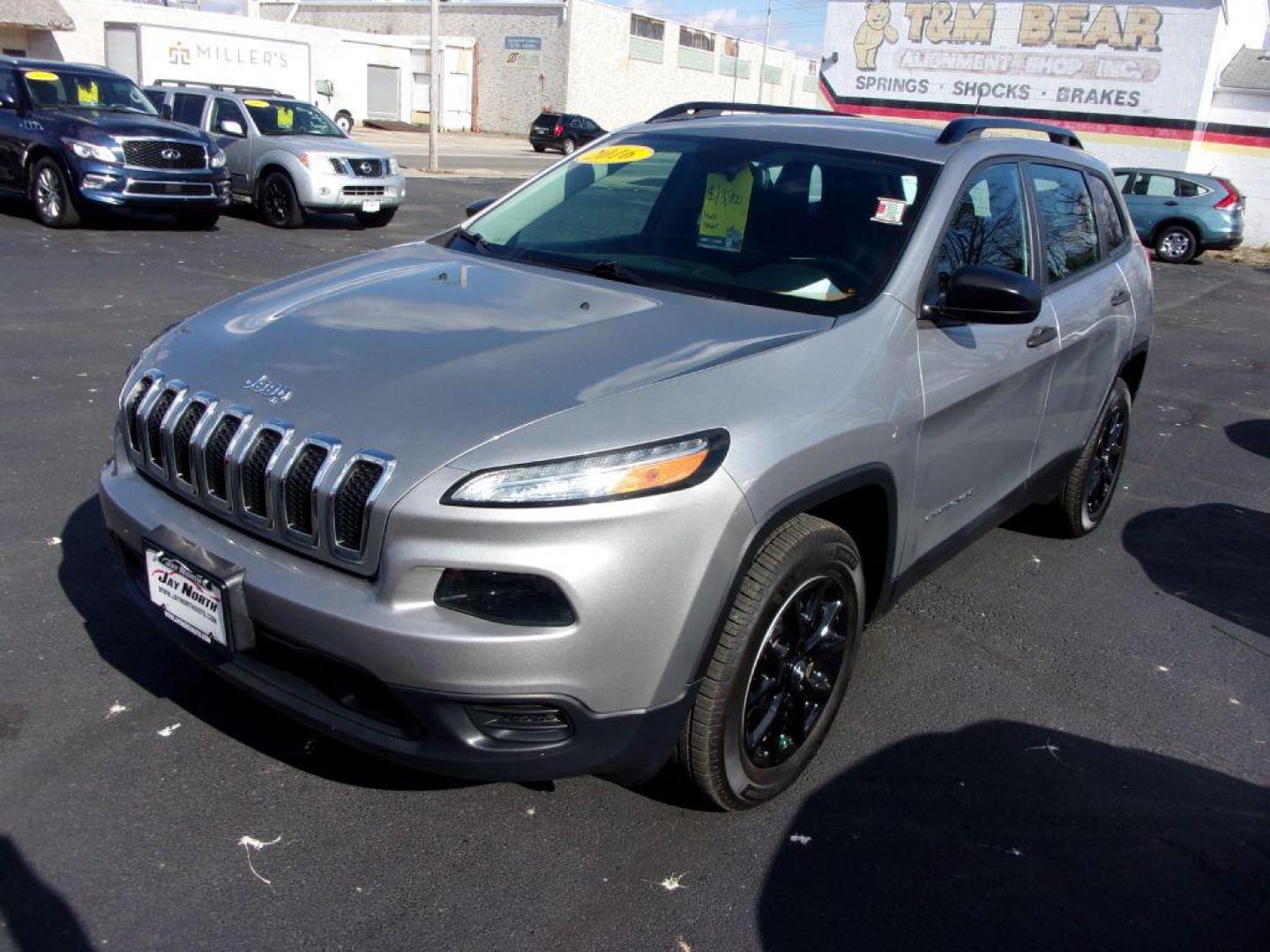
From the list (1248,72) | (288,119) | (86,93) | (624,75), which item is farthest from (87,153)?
(624,75)

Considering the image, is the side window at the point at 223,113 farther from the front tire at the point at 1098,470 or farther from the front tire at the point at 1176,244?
the front tire at the point at 1176,244

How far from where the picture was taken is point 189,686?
3.50m

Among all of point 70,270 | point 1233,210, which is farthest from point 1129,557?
point 1233,210

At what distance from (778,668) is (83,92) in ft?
46.9

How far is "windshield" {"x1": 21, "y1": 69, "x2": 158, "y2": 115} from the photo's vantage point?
44.7ft

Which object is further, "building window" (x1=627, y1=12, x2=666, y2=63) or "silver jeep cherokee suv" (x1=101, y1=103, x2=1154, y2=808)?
"building window" (x1=627, y1=12, x2=666, y2=63)

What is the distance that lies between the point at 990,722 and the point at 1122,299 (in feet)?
7.92

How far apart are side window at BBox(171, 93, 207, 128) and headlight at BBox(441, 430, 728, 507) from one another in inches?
624

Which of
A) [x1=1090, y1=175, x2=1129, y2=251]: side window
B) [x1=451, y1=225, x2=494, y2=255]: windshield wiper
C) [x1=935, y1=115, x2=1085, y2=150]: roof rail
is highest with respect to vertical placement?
[x1=935, y1=115, x2=1085, y2=150]: roof rail

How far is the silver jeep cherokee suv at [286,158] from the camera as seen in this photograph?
592 inches

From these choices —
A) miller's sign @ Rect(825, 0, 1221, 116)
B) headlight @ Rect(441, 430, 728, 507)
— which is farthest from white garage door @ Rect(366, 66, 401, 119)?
headlight @ Rect(441, 430, 728, 507)

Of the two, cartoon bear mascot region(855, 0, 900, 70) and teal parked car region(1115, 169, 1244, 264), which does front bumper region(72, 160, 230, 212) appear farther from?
cartoon bear mascot region(855, 0, 900, 70)

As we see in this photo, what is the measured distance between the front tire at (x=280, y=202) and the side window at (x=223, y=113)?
1228mm

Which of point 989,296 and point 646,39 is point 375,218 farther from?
point 646,39
